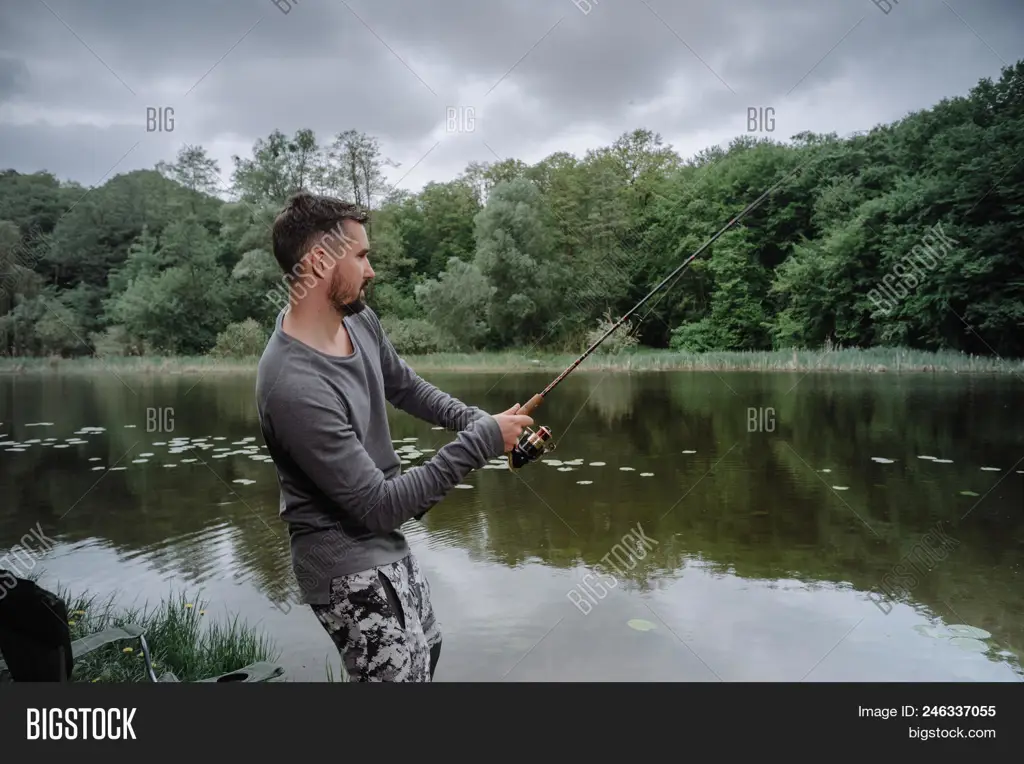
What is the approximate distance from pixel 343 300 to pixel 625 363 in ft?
61.8

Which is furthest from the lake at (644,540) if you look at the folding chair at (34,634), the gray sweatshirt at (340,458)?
the gray sweatshirt at (340,458)

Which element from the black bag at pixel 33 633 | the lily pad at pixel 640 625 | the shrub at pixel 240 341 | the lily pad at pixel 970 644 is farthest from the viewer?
the shrub at pixel 240 341

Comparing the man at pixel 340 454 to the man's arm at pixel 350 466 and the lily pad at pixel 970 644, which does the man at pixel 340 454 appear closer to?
the man's arm at pixel 350 466

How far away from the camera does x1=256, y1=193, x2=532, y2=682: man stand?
Answer: 1.41m

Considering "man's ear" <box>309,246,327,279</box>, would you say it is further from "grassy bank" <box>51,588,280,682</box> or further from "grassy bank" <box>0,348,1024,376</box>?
"grassy bank" <box>0,348,1024,376</box>

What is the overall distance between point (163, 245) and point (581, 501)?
1915 cm

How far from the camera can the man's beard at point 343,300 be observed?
1.49 meters

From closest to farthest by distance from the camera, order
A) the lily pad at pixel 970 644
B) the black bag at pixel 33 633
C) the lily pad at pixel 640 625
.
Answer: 1. the black bag at pixel 33 633
2. the lily pad at pixel 970 644
3. the lily pad at pixel 640 625

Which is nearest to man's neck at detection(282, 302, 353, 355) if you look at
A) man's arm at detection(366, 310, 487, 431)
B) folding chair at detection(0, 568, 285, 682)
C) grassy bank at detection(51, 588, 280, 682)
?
man's arm at detection(366, 310, 487, 431)

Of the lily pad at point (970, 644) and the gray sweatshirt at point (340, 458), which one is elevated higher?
the gray sweatshirt at point (340, 458)

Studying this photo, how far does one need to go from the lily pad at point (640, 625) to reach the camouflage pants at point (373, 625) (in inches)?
97.0

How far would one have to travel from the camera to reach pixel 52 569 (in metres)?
4.65
